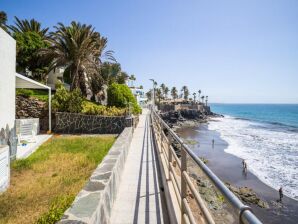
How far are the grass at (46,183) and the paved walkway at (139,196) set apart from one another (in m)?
0.97

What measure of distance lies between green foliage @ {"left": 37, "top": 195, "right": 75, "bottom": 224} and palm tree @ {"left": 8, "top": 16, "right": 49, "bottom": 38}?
1174 inches

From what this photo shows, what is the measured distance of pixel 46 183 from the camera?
217 inches

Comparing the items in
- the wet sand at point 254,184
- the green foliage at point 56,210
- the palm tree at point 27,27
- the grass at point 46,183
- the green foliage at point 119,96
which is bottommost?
Result: the wet sand at point 254,184

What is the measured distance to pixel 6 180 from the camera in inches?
210

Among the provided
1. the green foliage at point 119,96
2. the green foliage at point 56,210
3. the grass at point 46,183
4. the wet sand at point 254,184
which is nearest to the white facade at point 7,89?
the grass at point 46,183

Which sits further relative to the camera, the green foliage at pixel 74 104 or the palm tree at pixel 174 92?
the palm tree at pixel 174 92

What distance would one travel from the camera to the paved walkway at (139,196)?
331 centimetres

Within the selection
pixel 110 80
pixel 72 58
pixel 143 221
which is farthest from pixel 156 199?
pixel 110 80

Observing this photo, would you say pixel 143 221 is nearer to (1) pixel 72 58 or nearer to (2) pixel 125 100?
(2) pixel 125 100

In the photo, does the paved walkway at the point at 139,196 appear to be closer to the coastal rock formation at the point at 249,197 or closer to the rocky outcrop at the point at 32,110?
the coastal rock formation at the point at 249,197

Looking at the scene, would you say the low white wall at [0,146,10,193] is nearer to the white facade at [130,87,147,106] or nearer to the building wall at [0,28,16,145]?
the building wall at [0,28,16,145]

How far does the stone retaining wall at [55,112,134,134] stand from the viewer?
14.7 m

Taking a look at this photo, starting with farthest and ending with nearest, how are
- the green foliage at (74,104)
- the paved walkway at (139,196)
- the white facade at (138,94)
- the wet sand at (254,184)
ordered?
1. the white facade at (138,94)
2. the green foliage at (74,104)
3. the wet sand at (254,184)
4. the paved walkway at (139,196)

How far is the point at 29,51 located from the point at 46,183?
2450 cm
